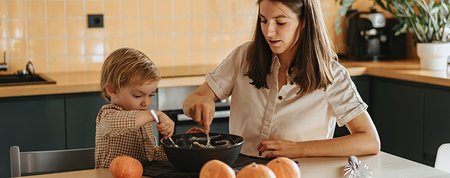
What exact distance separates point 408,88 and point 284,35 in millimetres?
1672

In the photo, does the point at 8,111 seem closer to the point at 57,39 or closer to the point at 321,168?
the point at 57,39

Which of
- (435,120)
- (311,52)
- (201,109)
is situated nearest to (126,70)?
(201,109)

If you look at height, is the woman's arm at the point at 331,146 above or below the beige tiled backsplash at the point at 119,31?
below

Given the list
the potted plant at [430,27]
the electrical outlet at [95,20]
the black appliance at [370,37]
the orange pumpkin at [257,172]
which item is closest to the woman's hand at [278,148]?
the orange pumpkin at [257,172]

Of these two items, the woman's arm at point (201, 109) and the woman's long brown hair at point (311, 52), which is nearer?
the woman's arm at point (201, 109)

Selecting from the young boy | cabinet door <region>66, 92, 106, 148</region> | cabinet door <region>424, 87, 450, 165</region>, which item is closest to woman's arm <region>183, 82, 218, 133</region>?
the young boy

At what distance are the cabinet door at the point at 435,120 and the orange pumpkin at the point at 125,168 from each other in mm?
2020

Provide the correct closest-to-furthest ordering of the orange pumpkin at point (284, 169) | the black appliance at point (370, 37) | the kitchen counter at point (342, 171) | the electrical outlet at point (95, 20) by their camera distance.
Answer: the orange pumpkin at point (284, 169)
the kitchen counter at point (342, 171)
the electrical outlet at point (95, 20)
the black appliance at point (370, 37)

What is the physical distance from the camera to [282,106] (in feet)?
7.54

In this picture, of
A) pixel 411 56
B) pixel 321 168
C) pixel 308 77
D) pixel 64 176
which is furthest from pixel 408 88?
pixel 64 176

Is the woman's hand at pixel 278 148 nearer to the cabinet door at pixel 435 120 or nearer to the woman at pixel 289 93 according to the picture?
the woman at pixel 289 93

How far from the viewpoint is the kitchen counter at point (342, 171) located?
1.92 meters

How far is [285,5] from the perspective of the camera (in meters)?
2.18

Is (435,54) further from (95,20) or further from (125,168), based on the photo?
(125,168)
